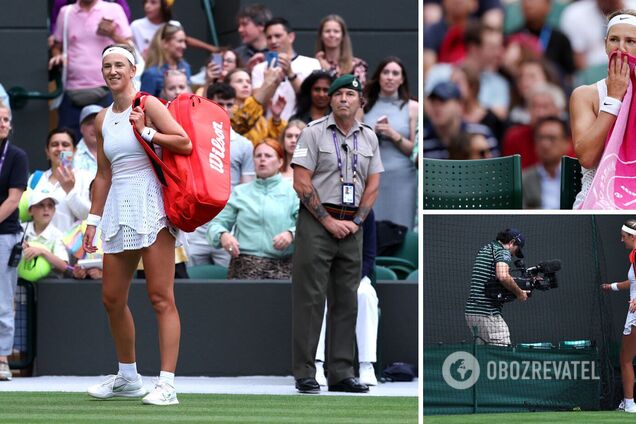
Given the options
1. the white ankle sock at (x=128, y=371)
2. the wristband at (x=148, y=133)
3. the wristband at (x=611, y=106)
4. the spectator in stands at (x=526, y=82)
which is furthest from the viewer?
the spectator in stands at (x=526, y=82)

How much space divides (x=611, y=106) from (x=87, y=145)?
7123mm

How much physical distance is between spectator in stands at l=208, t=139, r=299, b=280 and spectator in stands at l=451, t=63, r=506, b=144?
74.2 inches

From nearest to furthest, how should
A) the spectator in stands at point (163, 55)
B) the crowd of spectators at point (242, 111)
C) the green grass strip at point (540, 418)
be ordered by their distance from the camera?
the green grass strip at point (540, 418)
the crowd of spectators at point (242, 111)
the spectator in stands at point (163, 55)

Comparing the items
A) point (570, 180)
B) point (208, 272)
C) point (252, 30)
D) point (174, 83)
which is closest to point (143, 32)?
point (252, 30)

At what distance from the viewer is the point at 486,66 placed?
1331 cm

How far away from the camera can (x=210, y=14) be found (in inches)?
631

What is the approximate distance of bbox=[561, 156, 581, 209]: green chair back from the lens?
7.05m

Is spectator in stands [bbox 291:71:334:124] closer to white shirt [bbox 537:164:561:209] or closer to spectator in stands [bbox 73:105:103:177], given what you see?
spectator in stands [bbox 73:105:103:177]

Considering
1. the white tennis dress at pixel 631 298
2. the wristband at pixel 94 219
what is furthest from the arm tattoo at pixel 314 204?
the white tennis dress at pixel 631 298

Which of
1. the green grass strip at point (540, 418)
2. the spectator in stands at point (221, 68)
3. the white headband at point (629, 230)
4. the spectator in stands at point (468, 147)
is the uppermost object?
the spectator in stands at point (221, 68)

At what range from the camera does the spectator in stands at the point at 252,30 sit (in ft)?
45.2

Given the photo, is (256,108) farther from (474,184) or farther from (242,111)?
(474,184)

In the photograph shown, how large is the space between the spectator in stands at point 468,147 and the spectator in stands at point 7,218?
11.8ft

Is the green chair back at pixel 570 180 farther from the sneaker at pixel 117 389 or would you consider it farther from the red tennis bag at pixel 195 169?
the sneaker at pixel 117 389
